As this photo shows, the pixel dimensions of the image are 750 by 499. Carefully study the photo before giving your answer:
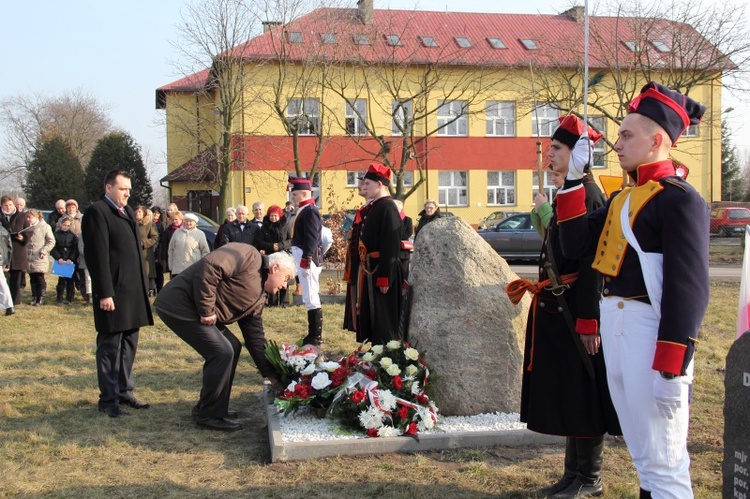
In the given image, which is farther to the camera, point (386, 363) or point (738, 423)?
point (386, 363)

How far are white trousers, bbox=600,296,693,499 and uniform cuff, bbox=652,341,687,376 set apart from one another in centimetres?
12

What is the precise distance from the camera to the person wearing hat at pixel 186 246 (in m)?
11.1

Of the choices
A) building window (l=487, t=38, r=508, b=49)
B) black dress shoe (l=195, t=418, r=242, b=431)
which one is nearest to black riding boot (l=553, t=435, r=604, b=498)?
black dress shoe (l=195, t=418, r=242, b=431)

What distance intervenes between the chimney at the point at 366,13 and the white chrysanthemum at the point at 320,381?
21108mm

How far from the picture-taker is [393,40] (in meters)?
27.0

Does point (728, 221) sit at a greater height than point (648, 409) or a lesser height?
greater

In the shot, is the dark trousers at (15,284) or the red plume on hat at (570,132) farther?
the dark trousers at (15,284)

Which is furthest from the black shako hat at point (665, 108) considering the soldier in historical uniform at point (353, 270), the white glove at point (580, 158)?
the soldier in historical uniform at point (353, 270)

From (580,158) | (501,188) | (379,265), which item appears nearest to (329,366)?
(379,265)

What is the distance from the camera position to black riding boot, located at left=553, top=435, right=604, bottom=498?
405 centimetres

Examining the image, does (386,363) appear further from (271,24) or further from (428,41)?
→ (428,41)

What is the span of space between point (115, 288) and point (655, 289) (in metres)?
4.54

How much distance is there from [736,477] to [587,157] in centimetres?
153

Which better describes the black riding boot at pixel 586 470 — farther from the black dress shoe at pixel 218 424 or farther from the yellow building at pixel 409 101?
the yellow building at pixel 409 101
